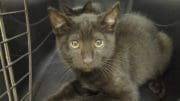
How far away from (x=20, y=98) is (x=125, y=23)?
0.69 m

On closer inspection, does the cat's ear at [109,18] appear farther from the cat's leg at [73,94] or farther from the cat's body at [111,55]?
the cat's leg at [73,94]

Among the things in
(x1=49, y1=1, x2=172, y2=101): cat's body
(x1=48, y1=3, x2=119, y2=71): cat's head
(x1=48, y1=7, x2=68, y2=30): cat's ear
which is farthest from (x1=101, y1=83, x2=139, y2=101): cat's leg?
(x1=48, y1=7, x2=68, y2=30): cat's ear

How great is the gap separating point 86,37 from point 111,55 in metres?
0.17

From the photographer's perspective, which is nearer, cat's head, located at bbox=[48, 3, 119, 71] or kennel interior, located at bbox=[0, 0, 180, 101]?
cat's head, located at bbox=[48, 3, 119, 71]

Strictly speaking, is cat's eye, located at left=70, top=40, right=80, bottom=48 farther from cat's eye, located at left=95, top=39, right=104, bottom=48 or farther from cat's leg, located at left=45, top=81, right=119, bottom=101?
cat's leg, located at left=45, top=81, right=119, bottom=101

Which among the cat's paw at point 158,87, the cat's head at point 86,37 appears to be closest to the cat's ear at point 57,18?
the cat's head at point 86,37

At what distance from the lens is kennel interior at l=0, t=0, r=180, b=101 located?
184 cm

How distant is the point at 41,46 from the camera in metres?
2.23

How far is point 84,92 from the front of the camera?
1.82 metres

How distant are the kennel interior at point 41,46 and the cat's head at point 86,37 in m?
0.21

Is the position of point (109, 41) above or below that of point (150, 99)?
above

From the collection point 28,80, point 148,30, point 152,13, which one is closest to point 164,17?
point 152,13

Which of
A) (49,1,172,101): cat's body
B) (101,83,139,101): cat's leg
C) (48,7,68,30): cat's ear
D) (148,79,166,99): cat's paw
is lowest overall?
(148,79,166,99): cat's paw

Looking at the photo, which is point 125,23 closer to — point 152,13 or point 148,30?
point 148,30
